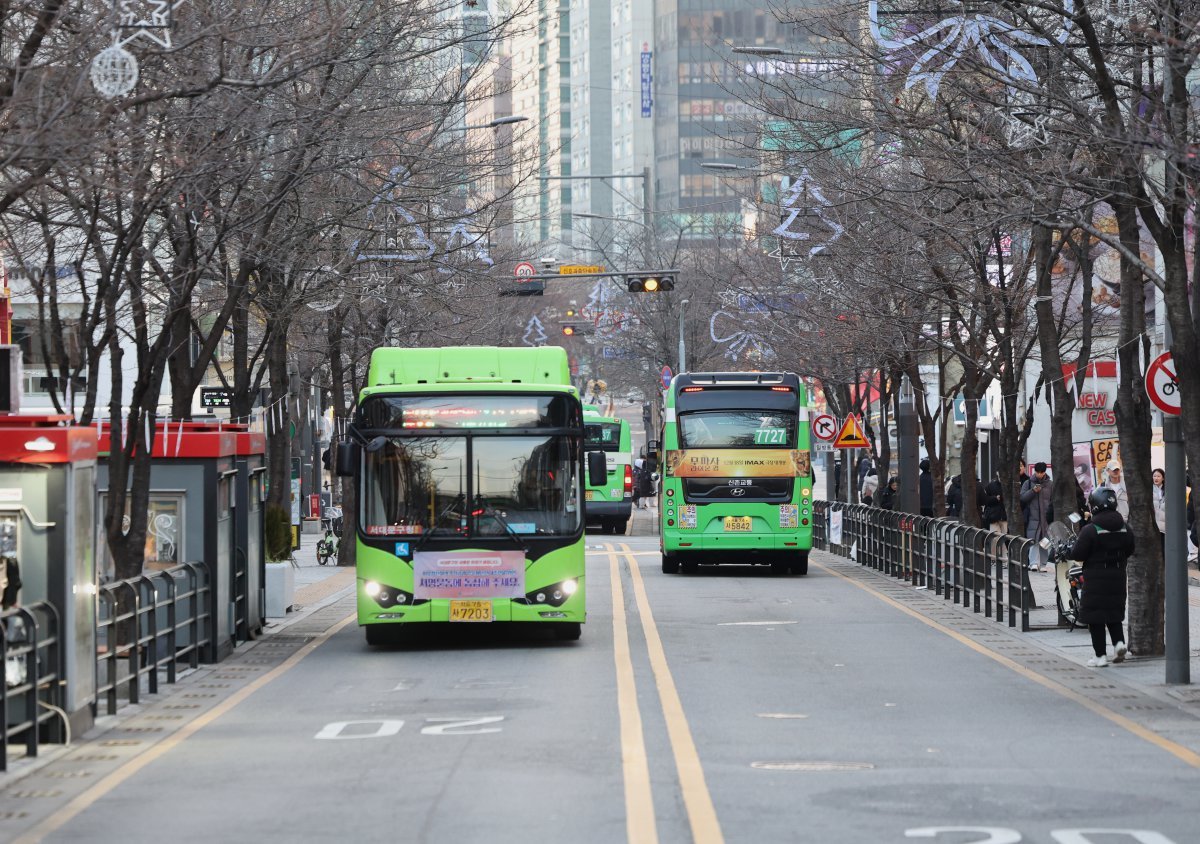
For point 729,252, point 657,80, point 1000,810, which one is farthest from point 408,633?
point 657,80

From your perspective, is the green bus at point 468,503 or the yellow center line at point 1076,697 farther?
the green bus at point 468,503

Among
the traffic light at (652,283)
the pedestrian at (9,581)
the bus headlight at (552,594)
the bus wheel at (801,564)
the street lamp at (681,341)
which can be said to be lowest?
the bus wheel at (801,564)

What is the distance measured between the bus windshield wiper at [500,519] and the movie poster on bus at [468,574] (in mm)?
97

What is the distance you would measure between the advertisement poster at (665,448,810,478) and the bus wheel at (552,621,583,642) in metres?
13.3

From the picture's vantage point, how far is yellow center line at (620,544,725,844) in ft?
32.8

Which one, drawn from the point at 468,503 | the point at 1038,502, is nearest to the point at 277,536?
the point at 468,503

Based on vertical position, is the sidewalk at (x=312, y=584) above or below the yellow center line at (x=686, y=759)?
above

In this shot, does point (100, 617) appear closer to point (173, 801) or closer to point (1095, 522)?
point (173, 801)

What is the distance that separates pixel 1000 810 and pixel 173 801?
451 centimetres

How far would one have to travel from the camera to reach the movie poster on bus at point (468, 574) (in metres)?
20.5

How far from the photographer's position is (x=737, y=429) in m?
35.5

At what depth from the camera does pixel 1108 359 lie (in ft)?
143

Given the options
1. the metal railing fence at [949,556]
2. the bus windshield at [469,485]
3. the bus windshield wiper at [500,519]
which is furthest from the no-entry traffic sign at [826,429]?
the bus windshield wiper at [500,519]

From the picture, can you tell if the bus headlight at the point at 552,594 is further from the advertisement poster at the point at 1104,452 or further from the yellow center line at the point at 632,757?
the advertisement poster at the point at 1104,452
